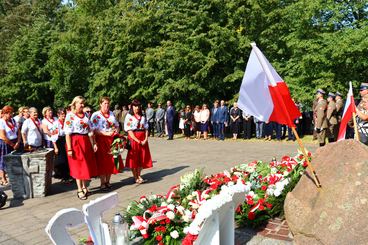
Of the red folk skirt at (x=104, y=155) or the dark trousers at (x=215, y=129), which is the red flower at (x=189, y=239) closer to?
the red folk skirt at (x=104, y=155)

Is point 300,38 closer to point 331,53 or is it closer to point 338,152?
point 331,53

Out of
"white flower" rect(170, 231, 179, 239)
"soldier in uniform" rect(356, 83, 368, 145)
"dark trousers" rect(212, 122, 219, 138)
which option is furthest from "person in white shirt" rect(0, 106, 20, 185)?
"dark trousers" rect(212, 122, 219, 138)

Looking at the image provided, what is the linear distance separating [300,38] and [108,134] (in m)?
13.1

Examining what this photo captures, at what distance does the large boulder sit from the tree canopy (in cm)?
1294

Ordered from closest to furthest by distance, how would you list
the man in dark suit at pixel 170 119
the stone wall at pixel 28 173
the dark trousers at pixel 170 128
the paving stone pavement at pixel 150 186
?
the paving stone pavement at pixel 150 186, the stone wall at pixel 28 173, the man in dark suit at pixel 170 119, the dark trousers at pixel 170 128

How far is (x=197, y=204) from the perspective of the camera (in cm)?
473

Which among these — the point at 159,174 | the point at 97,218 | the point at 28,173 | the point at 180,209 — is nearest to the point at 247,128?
the point at 159,174

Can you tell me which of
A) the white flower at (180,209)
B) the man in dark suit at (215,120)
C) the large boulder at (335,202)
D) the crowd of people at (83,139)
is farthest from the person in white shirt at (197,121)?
the large boulder at (335,202)

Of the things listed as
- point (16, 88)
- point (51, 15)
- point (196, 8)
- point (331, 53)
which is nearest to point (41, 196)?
point (331, 53)

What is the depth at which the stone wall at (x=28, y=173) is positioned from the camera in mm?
7535

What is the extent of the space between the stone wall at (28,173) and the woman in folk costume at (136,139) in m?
1.75

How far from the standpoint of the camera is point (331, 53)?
1639 centimetres

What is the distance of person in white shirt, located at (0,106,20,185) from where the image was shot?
891cm

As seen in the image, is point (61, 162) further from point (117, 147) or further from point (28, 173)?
point (117, 147)
